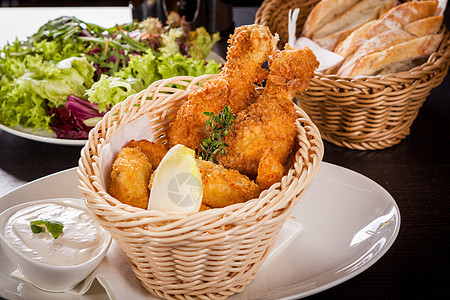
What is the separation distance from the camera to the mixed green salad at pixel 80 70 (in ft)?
6.44

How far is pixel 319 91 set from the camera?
5.72 ft

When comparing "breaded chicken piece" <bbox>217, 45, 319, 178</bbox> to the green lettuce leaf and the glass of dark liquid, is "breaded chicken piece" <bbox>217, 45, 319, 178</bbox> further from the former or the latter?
the glass of dark liquid

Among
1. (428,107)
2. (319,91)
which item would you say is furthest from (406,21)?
(319,91)

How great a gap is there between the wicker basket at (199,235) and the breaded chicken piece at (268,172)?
0.14 feet

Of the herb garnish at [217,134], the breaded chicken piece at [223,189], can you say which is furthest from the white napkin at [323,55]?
the breaded chicken piece at [223,189]

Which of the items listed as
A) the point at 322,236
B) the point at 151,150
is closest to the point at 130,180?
the point at 151,150

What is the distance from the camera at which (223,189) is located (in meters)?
1.10

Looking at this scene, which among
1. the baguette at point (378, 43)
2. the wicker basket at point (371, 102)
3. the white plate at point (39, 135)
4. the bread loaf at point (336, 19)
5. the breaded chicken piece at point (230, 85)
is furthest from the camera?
the bread loaf at point (336, 19)

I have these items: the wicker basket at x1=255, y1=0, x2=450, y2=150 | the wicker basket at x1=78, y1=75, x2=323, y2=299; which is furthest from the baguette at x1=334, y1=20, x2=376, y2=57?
the wicker basket at x1=78, y1=75, x2=323, y2=299

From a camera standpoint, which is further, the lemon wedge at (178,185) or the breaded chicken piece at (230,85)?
the breaded chicken piece at (230,85)

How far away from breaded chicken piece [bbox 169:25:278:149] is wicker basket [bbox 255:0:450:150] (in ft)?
1.34

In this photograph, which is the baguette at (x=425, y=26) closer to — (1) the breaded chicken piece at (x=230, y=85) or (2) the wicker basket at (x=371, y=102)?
(2) the wicker basket at (x=371, y=102)

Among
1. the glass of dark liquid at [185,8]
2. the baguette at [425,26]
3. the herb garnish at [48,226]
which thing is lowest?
the herb garnish at [48,226]

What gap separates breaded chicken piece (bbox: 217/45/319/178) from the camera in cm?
123
